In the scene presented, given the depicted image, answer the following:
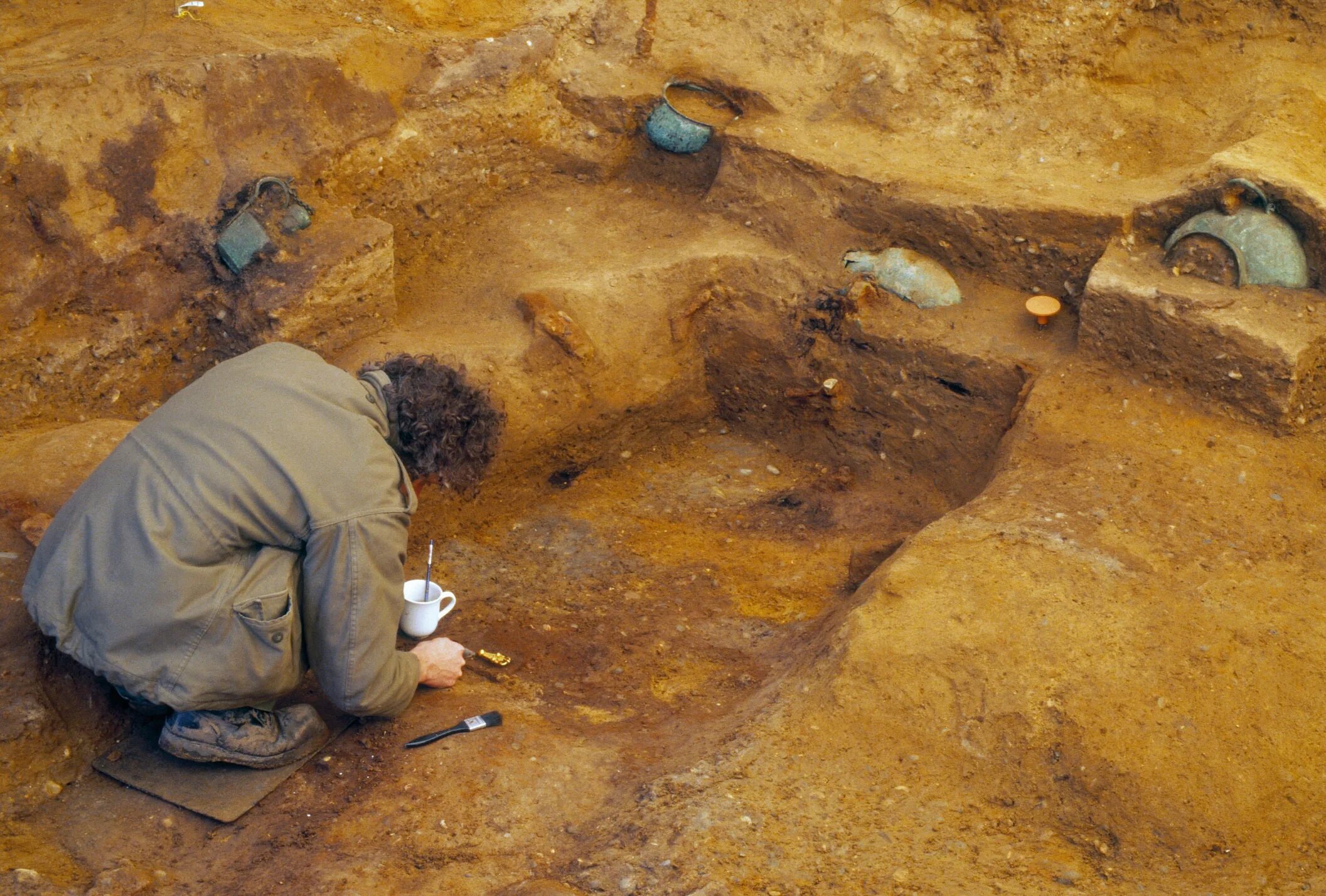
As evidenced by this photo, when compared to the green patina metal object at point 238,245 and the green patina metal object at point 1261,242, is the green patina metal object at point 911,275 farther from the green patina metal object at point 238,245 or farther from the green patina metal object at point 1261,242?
the green patina metal object at point 238,245

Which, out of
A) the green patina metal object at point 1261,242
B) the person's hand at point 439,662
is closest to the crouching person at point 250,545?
the person's hand at point 439,662

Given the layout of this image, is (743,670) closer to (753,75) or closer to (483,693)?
(483,693)

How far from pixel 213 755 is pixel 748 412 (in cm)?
335

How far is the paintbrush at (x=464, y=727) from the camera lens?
3.44m

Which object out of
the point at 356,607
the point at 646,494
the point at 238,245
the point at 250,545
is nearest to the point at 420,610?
the point at 356,607

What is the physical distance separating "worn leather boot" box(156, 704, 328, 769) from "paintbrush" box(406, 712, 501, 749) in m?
0.33

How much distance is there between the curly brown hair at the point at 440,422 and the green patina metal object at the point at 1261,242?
330cm

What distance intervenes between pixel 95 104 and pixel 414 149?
1490mm

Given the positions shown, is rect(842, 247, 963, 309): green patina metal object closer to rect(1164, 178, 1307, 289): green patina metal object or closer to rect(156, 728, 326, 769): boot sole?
rect(1164, 178, 1307, 289): green patina metal object

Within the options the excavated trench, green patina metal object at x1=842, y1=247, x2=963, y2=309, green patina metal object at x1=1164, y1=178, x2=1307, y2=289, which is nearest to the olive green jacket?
A: the excavated trench

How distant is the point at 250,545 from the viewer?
310 centimetres

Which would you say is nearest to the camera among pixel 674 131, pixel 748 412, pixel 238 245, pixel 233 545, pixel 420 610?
pixel 233 545

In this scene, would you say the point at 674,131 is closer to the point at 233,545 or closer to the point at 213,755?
the point at 233,545

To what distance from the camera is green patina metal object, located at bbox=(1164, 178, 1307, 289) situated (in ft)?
15.3
